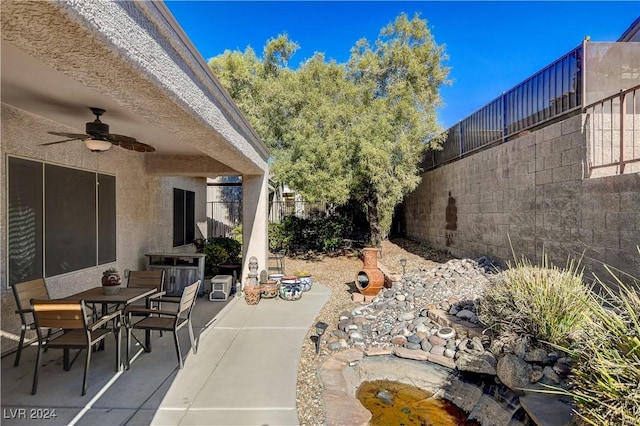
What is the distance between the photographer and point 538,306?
396 centimetres

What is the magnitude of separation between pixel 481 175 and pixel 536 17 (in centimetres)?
358

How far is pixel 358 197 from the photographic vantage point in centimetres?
1041

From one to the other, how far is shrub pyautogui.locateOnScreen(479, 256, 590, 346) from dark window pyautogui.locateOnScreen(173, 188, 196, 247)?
26.4ft

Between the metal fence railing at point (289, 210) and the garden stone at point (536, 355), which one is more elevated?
the metal fence railing at point (289, 210)

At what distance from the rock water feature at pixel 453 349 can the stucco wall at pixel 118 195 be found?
427 cm

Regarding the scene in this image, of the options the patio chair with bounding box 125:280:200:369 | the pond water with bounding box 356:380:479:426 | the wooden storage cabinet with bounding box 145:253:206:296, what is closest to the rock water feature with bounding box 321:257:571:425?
the pond water with bounding box 356:380:479:426

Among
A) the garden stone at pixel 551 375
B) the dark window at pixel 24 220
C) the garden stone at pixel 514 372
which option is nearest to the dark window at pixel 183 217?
the dark window at pixel 24 220

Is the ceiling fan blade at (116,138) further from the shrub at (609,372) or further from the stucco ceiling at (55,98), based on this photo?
the shrub at (609,372)

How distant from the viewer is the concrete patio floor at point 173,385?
3.07 metres

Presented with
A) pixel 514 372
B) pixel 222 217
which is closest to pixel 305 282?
pixel 514 372

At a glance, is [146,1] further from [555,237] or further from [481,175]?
[481,175]

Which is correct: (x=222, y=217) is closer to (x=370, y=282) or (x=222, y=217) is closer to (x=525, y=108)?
(x=370, y=282)

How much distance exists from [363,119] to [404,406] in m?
7.40

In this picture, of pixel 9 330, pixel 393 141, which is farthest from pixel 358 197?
pixel 9 330
